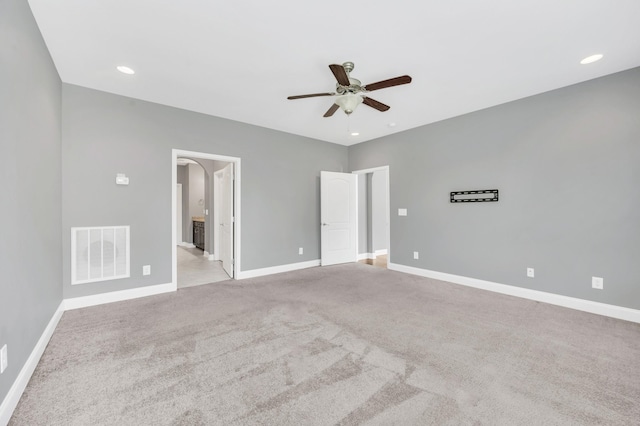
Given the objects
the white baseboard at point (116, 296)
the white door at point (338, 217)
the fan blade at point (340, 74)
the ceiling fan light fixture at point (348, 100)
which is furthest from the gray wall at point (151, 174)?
the fan blade at point (340, 74)

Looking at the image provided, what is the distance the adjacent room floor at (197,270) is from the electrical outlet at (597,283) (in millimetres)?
5013

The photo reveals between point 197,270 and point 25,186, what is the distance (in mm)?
3581

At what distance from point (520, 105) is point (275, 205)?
401 centimetres

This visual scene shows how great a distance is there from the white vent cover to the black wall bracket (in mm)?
4813

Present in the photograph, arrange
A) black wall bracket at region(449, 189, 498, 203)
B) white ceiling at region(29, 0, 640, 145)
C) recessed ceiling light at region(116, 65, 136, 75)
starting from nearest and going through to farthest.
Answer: white ceiling at region(29, 0, 640, 145), recessed ceiling light at region(116, 65, 136, 75), black wall bracket at region(449, 189, 498, 203)

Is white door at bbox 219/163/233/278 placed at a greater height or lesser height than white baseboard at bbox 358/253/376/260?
greater

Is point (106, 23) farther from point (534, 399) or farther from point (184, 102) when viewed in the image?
point (534, 399)

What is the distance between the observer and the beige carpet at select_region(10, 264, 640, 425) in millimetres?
1585

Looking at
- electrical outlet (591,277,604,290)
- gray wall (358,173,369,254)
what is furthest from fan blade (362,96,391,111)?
gray wall (358,173,369,254)

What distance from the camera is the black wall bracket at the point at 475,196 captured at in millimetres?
3938

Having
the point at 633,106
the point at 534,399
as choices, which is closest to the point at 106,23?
the point at 534,399

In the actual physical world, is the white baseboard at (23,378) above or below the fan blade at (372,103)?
below

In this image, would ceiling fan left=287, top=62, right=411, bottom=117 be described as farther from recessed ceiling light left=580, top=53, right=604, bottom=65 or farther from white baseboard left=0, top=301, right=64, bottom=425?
white baseboard left=0, top=301, right=64, bottom=425

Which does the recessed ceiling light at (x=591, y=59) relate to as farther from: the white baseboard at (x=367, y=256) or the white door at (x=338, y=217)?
the white baseboard at (x=367, y=256)
